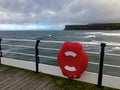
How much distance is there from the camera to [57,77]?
357 cm

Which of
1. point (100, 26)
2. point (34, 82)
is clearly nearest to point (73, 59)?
point (34, 82)

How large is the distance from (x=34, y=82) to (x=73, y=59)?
982 mm

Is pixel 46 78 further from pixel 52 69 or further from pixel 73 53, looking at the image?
pixel 73 53

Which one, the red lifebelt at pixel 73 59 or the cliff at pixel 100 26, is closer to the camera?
the red lifebelt at pixel 73 59

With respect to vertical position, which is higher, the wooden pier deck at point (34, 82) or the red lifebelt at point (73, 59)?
the red lifebelt at point (73, 59)

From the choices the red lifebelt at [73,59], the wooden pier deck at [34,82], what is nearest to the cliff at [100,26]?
the wooden pier deck at [34,82]

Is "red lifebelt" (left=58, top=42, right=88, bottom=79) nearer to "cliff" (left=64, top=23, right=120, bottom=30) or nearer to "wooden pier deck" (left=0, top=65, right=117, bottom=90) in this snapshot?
"wooden pier deck" (left=0, top=65, right=117, bottom=90)

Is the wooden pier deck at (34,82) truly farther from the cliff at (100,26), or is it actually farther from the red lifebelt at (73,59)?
the cliff at (100,26)

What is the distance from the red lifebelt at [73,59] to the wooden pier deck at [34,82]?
8.6 inches

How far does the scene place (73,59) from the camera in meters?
3.11

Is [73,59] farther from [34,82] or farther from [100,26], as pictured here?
[100,26]

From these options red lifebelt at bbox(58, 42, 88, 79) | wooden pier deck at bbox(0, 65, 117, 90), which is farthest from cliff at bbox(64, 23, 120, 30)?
red lifebelt at bbox(58, 42, 88, 79)

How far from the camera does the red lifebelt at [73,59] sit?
9.93ft

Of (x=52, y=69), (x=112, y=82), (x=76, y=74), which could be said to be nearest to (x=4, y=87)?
(x=52, y=69)
